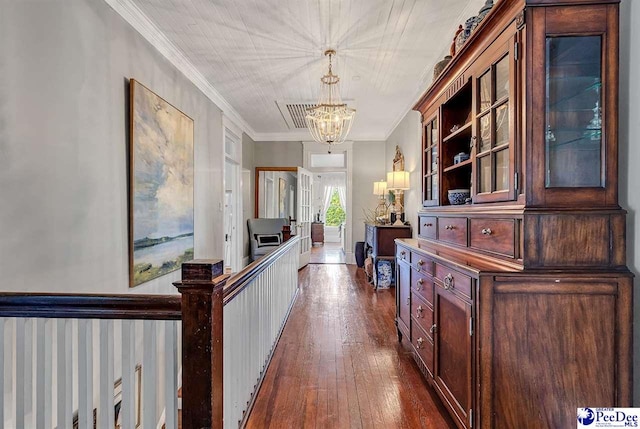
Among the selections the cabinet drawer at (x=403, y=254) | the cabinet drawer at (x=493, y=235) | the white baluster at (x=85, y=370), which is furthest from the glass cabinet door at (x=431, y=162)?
the white baluster at (x=85, y=370)

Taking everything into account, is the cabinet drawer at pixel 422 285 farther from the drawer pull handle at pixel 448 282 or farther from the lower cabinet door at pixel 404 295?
the drawer pull handle at pixel 448 282

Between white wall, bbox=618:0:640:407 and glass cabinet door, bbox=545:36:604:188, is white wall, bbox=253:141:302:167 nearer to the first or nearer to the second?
glass cabinet door, bbox=545:36:604:188

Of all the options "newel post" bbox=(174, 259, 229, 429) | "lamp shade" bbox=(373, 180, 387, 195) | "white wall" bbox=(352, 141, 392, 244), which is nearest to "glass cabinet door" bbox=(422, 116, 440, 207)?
"newel post" bbox=(174, 259, 229, 429)

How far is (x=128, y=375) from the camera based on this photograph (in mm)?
1266

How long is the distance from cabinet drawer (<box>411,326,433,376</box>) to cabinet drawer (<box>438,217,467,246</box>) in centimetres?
67

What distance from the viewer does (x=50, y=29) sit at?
5.99 ft

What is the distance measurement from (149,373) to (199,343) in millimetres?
289

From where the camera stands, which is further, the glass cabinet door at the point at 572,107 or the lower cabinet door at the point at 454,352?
the lower cabinet door at the point at 454,352

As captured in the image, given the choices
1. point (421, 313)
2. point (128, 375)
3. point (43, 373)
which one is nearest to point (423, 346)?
point (421, 313)

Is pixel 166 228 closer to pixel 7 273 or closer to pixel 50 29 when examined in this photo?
pixel 7 273

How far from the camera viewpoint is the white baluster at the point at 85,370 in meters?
1.23

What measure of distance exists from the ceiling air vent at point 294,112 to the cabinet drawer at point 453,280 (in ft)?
12.1

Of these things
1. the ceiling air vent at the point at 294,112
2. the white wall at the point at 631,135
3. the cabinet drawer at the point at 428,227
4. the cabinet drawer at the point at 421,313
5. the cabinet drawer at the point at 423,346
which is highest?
the ceiling air vent at the point at 294,112

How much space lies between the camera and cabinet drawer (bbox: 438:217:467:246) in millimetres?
1938
